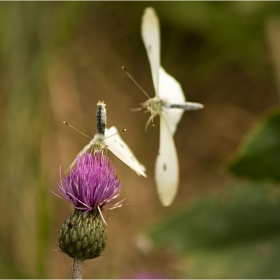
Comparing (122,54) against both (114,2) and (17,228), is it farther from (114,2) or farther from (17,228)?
(17,228)

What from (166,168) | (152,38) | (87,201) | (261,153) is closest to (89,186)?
(87,201)

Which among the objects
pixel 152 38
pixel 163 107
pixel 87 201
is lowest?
pixel 87 201

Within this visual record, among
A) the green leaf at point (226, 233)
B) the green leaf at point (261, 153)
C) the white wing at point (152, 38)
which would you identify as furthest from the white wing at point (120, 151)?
the green leaf at point (226, 233)

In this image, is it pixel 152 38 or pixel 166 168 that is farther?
pixel 152 38

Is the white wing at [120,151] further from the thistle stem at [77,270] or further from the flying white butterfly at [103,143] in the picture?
the thistle stem at [77,270]

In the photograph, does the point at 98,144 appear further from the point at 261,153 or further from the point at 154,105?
the point at 261,153

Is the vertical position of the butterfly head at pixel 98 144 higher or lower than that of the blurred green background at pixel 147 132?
lower
